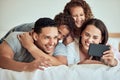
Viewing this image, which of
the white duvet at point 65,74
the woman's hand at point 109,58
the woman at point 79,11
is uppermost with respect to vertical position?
the woman at point 79,11

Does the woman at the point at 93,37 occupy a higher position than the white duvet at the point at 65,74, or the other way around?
the woman at the point at 93,37

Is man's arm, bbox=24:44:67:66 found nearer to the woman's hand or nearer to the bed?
the bed

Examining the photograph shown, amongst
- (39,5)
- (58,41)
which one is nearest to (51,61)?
(58,41)

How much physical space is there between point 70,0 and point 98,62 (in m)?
0.25

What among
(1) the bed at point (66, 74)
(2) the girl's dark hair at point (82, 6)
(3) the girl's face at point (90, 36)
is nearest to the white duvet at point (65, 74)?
(1) the bed at point (66, 74)

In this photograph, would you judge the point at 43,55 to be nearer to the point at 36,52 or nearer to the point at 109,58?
the point at 36,52

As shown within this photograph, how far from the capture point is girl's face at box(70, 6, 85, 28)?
2.74 ft

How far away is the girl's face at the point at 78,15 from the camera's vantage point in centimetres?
83

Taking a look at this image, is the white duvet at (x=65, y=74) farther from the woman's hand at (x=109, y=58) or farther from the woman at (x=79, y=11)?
the woman at (x=79, y=11)

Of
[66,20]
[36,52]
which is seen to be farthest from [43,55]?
[66,20]

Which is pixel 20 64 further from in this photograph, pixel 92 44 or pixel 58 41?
pixel 92 44

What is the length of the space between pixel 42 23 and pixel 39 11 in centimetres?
6

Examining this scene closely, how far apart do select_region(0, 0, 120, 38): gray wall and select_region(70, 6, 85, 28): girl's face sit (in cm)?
4

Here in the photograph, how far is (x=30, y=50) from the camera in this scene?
782 mm
